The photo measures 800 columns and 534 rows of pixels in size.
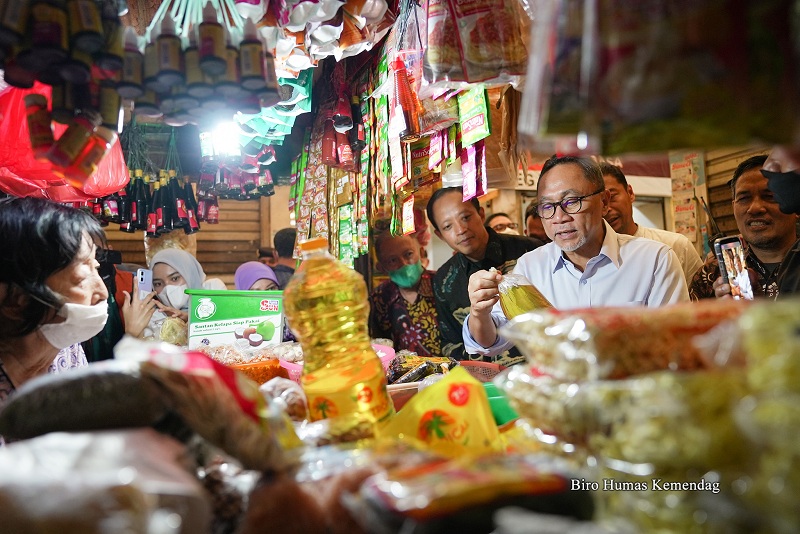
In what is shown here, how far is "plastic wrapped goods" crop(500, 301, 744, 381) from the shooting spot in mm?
828

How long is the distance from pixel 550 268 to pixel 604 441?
2.18 meters

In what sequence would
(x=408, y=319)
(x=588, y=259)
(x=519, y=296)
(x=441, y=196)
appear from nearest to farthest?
(x=519, y=296)
(x=588, y=259)
(x=441, y=196)
(x=408, y=319)

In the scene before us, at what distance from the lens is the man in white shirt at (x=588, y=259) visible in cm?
256

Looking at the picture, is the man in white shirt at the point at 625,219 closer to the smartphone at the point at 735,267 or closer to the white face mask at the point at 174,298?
Answer: the smartphone at the point at 735,267

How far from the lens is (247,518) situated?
77 cm

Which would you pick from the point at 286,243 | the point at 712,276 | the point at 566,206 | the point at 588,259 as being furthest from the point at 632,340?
the point at 286,243

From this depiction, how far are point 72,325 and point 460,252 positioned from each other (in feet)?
8.08

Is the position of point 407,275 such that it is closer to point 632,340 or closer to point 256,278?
point 256,278

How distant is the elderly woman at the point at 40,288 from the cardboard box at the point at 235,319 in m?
1.21

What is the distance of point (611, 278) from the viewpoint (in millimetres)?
2668

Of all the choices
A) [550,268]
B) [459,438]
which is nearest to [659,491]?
[459,438]

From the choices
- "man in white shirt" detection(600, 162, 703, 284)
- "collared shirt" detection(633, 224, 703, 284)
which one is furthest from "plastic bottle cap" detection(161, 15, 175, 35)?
"collared shirt" detection(633, 224, 703, 284)

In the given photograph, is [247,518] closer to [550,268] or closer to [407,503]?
[407,503]

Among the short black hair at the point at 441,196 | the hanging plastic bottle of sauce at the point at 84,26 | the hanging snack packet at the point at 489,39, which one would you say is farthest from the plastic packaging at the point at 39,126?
the short black hair at the point at 441,196
